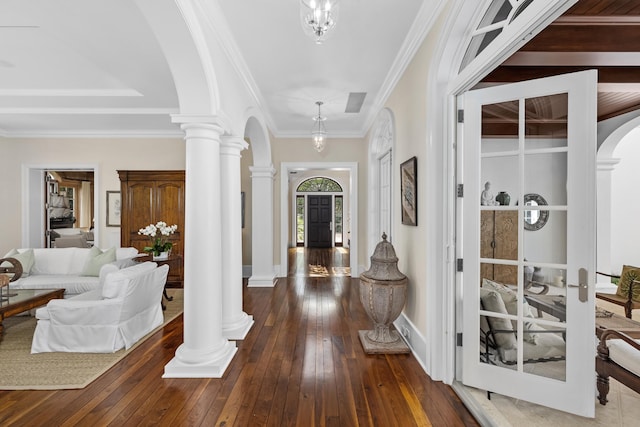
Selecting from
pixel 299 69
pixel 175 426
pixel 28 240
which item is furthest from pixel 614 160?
pixel 28 240

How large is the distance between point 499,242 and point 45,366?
3807mm

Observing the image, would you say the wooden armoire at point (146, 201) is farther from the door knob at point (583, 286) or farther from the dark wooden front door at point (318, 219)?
the dark wooden front door at point (318, 219)

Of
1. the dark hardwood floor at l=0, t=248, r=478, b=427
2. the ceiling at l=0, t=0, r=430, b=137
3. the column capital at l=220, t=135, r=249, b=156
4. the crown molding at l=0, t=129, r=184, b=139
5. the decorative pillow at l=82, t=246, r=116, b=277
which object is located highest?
the ceiling at l=0, t=0, r=430, b=137

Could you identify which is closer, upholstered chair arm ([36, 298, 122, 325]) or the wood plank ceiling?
the wood plank ceiling

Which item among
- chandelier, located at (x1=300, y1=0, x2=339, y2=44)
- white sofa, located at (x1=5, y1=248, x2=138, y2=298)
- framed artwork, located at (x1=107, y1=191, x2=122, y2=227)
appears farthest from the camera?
framed artwork, located at (x1=107, y1=191, x2=122, y2=227)

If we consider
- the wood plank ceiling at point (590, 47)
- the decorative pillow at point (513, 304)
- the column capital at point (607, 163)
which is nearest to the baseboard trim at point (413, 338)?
the decorative pillow at point (513, 304)

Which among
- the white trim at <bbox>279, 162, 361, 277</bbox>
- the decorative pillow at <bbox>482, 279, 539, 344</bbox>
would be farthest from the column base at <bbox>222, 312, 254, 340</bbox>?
the white trim at <bbox>279, 162, 361, 277</bbox>

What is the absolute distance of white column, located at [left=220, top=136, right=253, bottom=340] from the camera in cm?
321

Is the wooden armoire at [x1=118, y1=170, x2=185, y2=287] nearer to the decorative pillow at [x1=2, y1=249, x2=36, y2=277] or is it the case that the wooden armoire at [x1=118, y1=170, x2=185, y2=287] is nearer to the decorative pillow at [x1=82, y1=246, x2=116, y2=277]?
the decorative pillow at [x1=82, y1=246, x2=116, y2=277]

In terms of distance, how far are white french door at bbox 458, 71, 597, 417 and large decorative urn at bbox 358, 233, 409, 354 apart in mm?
712

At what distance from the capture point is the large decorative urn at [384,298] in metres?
2.95

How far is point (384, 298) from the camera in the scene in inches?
116

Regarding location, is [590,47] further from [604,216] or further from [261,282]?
[261,282]

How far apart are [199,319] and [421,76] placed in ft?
9.38
